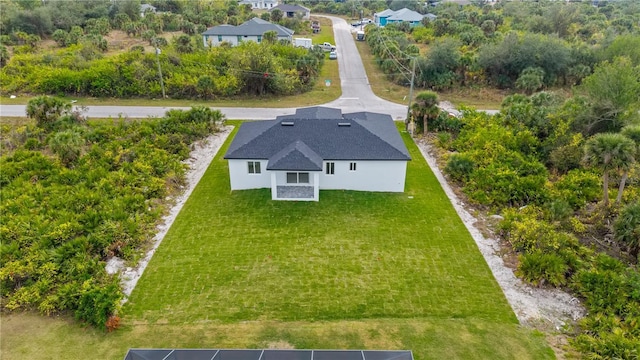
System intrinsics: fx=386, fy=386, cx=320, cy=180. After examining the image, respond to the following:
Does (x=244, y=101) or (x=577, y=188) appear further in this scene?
(x=244, y=101)

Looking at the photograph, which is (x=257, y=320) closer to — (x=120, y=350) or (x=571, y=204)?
(x=120, y=350)

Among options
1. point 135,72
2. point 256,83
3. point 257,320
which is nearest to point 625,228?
point 257,320

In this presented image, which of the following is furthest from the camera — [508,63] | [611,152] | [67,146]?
[508,63]

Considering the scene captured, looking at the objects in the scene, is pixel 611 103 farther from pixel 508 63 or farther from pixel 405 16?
pixel 405 16

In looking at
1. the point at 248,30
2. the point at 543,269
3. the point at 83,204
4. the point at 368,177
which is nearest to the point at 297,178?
the point at 368,177

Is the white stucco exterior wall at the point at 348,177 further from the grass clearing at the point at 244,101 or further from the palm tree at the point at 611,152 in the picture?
the grass clearing at the point at 244,101

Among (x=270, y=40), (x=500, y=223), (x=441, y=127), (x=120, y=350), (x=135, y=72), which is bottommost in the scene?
(x=120, y=350)
